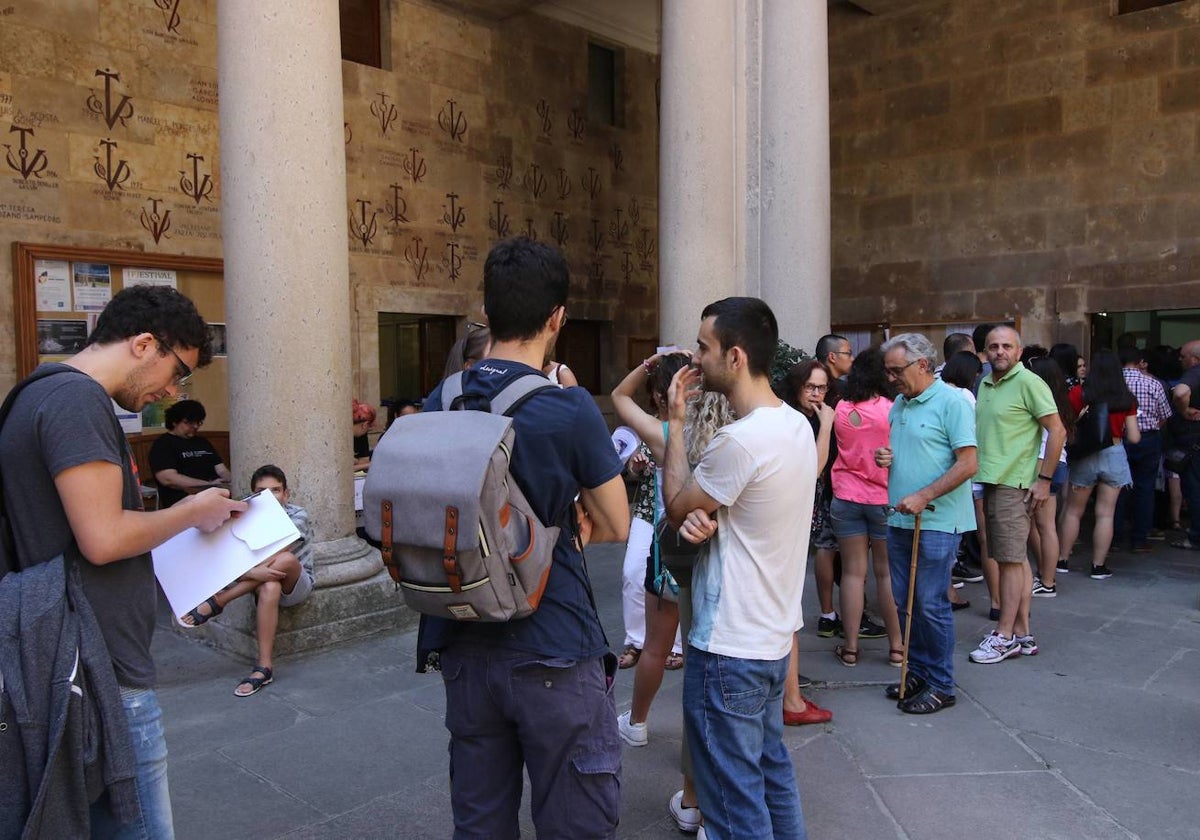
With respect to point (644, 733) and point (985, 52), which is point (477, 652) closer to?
point (644, 733)

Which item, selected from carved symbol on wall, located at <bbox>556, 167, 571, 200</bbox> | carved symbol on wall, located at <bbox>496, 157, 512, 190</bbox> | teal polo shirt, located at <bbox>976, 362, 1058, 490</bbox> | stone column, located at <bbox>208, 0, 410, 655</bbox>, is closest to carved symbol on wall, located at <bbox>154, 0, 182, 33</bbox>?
stone column, located at <bbox>208, 0, 410, 655</bbox>

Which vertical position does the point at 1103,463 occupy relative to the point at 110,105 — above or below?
below

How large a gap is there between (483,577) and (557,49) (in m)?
10.3

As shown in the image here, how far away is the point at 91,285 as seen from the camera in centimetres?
731

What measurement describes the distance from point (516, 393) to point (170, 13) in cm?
755

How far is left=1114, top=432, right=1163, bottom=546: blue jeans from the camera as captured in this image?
7.96 m

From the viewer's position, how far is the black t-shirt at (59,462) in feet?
6.32

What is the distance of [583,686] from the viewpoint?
6.75 ft

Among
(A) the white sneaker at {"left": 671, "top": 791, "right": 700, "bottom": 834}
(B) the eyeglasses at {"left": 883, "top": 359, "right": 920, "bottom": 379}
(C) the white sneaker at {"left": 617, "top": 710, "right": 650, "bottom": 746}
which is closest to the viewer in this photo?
(A) the white sneaker at {"left": 671, "top": 791, "right": 700, "bottom": 834}

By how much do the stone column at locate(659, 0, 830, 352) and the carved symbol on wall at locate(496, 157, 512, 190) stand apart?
383cm

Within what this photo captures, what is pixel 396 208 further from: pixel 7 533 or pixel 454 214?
pixel 7 533

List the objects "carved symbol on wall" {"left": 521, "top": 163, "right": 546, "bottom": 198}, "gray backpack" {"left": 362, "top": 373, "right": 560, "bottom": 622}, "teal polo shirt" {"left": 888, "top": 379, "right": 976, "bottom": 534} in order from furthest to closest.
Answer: "carved symbol on wall" {"left": 521, "top": 163, "right": 546, "bottom": 198} → "teal polo shirt" {"left": 888, "top": 379, "right": 976, "bottom": 534} → "gray backpack" {"left": 362, "top": 373, "right": 560, "bottom": 622}

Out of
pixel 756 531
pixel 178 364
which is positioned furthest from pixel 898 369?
pixel 178 364

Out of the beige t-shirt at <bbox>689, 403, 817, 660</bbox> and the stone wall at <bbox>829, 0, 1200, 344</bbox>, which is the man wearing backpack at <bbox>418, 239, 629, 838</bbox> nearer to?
the beige t-shirt at <bbox>689, 403, 817, 660</bbox>
